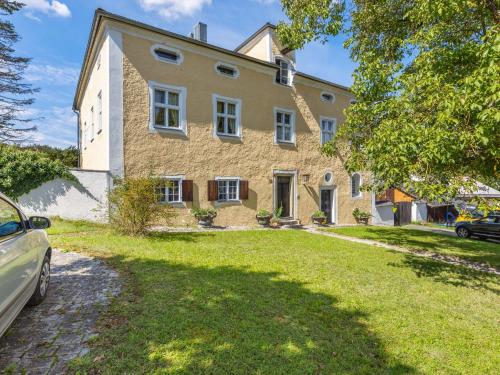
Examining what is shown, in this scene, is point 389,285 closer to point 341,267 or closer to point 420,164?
point 341,267

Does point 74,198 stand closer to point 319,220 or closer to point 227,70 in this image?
point 227,70

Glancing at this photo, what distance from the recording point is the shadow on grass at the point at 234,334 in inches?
114

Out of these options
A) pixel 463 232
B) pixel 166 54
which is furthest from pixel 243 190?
pixel 463 232

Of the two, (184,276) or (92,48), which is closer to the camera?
(184,276)

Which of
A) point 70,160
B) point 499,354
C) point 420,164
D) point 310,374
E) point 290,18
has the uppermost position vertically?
point 290,18

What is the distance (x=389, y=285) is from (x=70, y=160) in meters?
22.3

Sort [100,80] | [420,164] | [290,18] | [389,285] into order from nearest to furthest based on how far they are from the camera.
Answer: [420,164] < [389,285] < [290,18] < [100,80]

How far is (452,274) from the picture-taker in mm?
7469

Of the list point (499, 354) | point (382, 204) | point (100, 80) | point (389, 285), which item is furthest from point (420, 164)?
point (382, 204)

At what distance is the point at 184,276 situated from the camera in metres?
5.54

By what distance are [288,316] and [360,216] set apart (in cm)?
1612

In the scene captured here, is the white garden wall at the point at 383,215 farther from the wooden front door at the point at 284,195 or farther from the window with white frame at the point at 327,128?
the wooden front door at the point at 284,195

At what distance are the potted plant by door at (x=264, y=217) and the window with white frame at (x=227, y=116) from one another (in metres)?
4.14

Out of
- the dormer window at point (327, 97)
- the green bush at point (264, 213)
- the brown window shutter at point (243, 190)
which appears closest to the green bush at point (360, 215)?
the green bush at point (264, 213)
